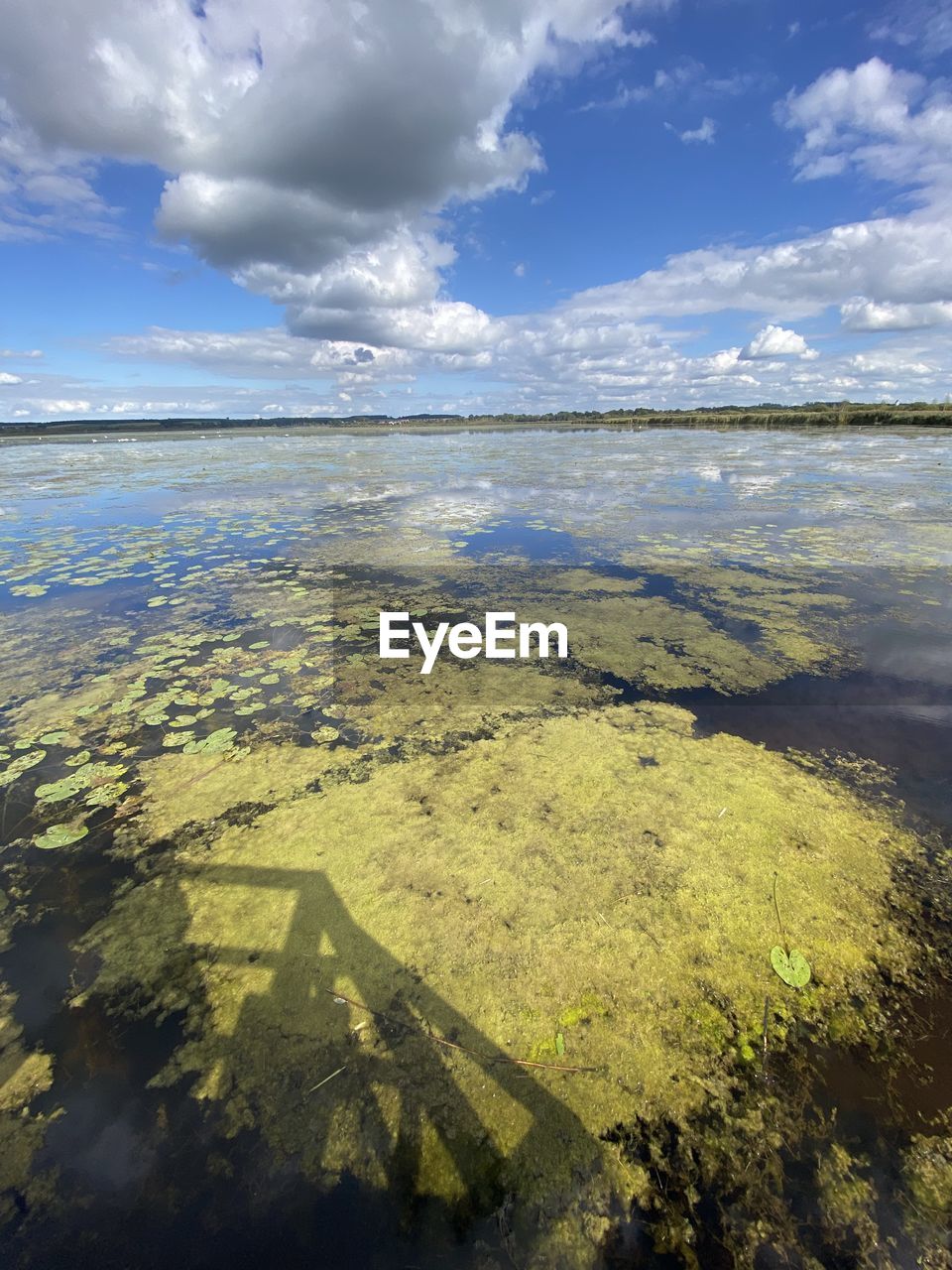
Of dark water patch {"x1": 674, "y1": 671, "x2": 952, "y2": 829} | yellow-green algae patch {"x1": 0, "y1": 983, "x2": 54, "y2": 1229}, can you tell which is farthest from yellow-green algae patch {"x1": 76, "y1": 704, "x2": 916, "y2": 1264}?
dark water patch {"x1": 674, "y1": 671, "x2": 952, "y2": 829}

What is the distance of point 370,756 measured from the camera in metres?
3.21

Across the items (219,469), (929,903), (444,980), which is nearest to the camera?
(444,980)

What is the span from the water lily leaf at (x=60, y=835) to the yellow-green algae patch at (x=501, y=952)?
0.40 m

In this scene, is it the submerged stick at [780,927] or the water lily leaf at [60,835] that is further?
the water lily leaf at [60,835]

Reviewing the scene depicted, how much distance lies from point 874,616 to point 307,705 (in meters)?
5.23

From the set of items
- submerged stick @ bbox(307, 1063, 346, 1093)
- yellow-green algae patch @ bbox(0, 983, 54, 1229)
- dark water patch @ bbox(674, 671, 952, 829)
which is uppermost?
submerged stick @ bbox(307, 1063, 346, 1093)

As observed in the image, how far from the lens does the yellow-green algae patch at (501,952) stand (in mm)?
1539

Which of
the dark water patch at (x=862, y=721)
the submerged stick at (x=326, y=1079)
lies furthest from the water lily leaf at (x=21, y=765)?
the dark water patch at (x=862, y=721)

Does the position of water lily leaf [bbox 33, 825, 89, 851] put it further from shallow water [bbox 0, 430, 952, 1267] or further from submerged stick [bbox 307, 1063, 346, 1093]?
submerged stick [bbox 307, 1063, 346, 1093]

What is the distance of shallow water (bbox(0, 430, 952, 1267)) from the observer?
1372 millimetres

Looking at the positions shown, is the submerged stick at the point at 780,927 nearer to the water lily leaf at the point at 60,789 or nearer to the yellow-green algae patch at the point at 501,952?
the yellow-green algae patch at the point at 501,952

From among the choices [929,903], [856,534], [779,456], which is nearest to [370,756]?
[929,903]

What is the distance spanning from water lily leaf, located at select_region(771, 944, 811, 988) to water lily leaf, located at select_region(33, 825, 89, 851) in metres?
3.13

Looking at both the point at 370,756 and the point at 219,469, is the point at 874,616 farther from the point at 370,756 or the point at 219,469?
the point at 219,469
